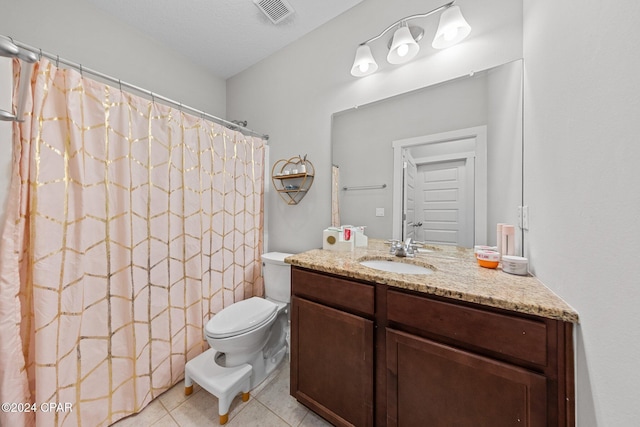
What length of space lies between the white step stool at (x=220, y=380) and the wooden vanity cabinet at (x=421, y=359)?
33 centimetres

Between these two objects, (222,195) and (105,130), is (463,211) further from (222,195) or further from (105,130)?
(105,130)

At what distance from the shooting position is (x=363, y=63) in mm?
1451

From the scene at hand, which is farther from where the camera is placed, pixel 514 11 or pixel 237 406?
pixel 237 406

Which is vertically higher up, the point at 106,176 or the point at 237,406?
the point at 106,176

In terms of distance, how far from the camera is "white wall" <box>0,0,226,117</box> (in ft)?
4.26

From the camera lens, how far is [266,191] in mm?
2092

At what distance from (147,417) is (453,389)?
1.59 metres

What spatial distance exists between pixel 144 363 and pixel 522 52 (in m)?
2.68

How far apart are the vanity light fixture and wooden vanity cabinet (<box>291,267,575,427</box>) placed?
139 cm

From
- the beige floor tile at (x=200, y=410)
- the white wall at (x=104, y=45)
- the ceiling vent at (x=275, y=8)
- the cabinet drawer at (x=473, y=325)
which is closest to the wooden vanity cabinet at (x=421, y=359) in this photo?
the cabinet drawer at (x=473, y=325)

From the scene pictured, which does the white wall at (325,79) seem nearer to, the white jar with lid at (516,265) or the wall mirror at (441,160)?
the wall mirror at (441,160)

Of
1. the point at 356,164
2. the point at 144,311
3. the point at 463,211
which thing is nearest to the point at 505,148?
the point at 463,211

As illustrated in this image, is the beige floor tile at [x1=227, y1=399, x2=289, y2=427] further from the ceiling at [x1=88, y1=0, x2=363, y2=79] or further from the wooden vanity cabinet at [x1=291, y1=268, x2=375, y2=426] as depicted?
the ceiling at [x1=88, y1=0, x2=363, y2=79]

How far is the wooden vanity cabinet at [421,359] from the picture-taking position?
24.8 inches
